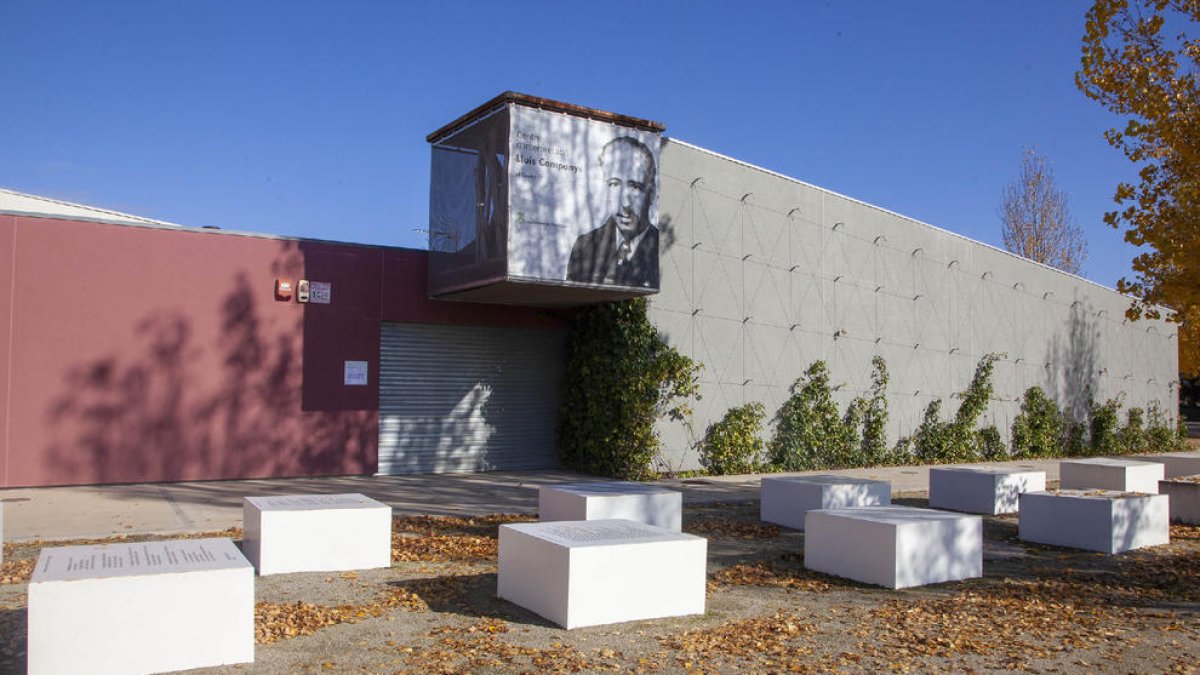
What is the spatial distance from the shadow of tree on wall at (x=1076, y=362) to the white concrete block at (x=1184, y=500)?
14337 mm

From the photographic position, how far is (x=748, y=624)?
19.7ft

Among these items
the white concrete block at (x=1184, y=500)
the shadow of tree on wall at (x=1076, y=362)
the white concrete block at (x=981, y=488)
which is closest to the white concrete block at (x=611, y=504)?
the white concrete block at (x=981, y=488)

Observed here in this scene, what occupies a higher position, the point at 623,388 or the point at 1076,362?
the point at 1076,362

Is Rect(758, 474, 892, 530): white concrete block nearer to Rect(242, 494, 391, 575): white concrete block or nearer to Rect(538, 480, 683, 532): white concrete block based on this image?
Rect(538, 480, 683, 532): white concrete block

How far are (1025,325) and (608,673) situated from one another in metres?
22.7

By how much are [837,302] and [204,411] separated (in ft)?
39.2

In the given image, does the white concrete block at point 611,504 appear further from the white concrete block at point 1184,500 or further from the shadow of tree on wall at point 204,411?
the white concrete block at point 1184,500

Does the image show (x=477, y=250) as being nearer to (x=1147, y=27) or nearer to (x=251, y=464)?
(x=251, y=464)

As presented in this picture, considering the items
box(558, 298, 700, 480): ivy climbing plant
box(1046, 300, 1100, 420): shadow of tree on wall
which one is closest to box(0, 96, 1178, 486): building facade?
box(558, 298, 700, 480): ivy climbing plant

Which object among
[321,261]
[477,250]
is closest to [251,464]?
[321,261]

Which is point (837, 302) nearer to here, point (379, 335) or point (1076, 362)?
point (379, 335)

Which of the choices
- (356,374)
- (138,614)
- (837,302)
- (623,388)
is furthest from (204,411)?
(837,302)

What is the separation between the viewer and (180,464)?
13492mm

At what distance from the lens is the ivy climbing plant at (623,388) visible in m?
15.2
